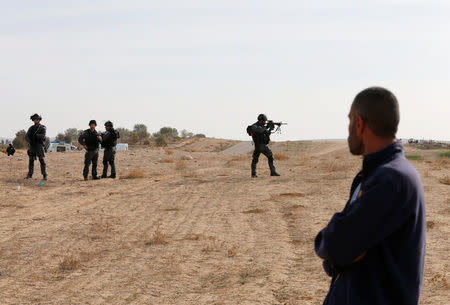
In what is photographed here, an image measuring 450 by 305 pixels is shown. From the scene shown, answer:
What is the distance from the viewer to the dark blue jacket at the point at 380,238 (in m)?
2.01

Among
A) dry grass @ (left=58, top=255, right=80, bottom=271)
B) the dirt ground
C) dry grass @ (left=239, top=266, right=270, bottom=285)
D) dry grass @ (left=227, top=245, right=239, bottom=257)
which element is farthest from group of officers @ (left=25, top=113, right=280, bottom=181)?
dry grass @ (left=239, top=266, right=270, bottom=285)

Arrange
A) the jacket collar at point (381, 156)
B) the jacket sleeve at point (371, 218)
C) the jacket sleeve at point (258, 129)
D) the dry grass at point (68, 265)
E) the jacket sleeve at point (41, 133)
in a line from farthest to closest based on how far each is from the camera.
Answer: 1. the jacket sleeve at point (258, 129)
2. the jacket sleeve at point (41, 133)
3. the dry grass at point (68, 265)
4. the jacket collar at point (381, 156)
5. the jacket sleeve at point (371, 218)

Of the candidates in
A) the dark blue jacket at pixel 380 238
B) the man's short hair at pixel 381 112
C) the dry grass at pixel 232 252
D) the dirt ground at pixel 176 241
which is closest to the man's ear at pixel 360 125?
the man's short hair at pixel 381 112

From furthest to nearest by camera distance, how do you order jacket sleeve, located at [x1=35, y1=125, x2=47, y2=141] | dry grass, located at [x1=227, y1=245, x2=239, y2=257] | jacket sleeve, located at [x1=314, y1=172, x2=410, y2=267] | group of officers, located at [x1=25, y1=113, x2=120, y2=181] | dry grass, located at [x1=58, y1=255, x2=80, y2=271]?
group of officers, located at [x1=25, y1=113, x2=120, y2=181]
jacket sleeve, located at [x1=35, y1=125, x2=47, y2=141]
dry grass, located at [x1=227, y1=245, x2=239, y2=257]
dry grass, located at [x1=58, y1=255, x2=80, y2=271]
jacket sleeve, located at [x1=314, y1=172, x2=410, y2=267]

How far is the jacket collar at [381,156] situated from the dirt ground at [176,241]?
355 centimetres

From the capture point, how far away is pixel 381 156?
215cm

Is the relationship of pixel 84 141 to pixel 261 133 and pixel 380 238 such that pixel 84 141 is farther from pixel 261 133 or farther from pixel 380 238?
pixel 380 238

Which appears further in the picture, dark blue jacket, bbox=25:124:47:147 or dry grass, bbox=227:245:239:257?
dark blue jacket, bbox=25:124:47:147

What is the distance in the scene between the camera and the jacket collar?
2.15 m

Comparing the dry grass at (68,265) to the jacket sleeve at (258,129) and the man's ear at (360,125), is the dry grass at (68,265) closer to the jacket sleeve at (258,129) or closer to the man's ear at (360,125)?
the man's ear at (360,125)

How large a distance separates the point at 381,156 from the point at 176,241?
252 inches

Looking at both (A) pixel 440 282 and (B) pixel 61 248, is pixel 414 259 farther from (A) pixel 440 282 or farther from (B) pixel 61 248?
(B) pixel 61 248

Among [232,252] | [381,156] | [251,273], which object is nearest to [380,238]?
[381,156]

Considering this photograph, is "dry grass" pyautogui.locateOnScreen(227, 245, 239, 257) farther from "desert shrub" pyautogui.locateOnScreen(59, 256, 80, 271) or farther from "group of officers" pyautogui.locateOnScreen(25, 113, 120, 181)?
"group of officers" pyautogui.locateOnScreen(25, 113, 120, 181)
